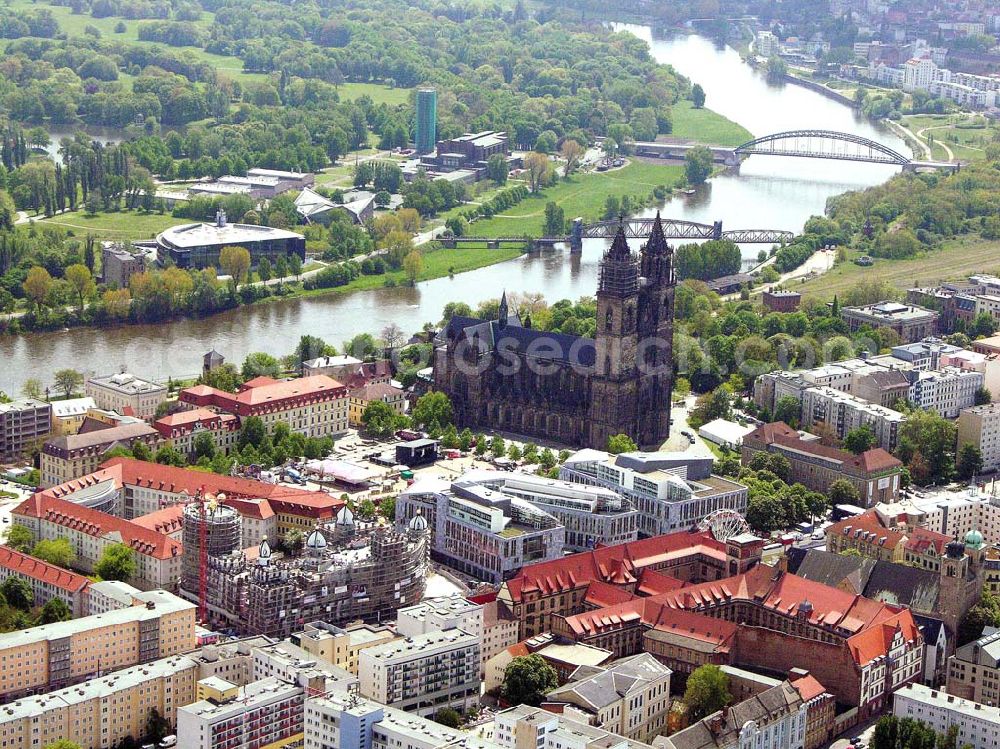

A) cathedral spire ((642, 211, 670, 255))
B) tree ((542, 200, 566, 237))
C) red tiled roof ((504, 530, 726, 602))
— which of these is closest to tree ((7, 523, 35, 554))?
red tiled roof ((504, 530, 726, 602))

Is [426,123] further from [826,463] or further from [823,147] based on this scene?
[826,463]

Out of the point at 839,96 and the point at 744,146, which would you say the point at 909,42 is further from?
the point at 744,146

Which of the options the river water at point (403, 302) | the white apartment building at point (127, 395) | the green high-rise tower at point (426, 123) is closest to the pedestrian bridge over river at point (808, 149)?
the river water at point (403, 302)

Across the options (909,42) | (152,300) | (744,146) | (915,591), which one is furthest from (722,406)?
(909,42)

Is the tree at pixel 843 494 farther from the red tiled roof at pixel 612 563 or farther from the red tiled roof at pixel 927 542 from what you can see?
the red tiled roof at pixel 612 563

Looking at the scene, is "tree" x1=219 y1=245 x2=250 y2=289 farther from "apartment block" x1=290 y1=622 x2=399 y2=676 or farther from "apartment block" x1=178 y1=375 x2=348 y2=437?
"apartment block" x1=290 y1=622 x2=399 y2=676

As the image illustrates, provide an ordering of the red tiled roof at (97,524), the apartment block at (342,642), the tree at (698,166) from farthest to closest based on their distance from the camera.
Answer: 1. the tree at (698,166)
2. the red tiled roof at (97,524)
3. the apartment block at (342,642)

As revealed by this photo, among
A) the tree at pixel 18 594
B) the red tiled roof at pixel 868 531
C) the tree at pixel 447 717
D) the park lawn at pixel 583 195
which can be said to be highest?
the red tiled roof at pixel 868 531
